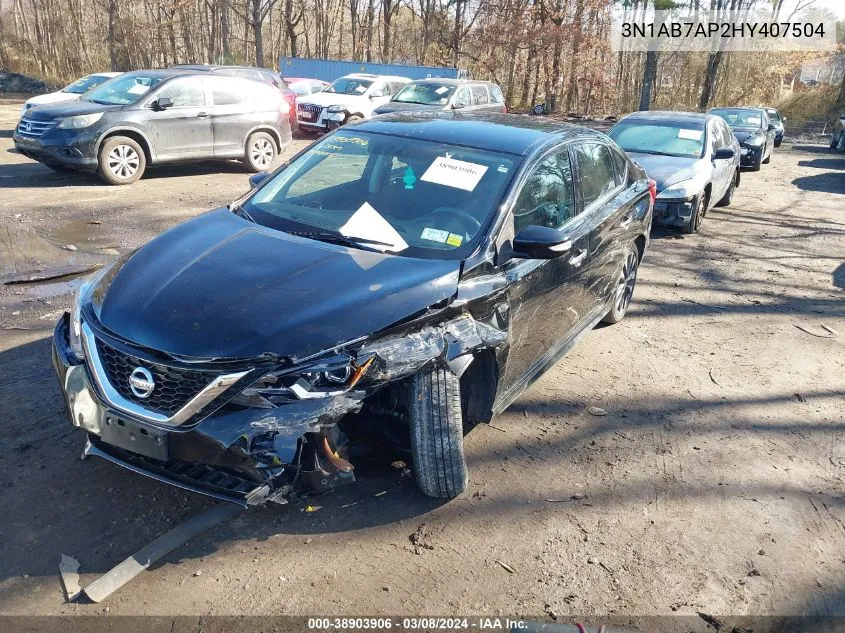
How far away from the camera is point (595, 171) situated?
4969 mm

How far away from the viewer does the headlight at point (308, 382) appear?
2.74 meters

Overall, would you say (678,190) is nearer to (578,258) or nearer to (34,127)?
(578,258)

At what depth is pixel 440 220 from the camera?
375 cm

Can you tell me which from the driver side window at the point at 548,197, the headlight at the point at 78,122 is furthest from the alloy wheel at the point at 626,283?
the headlight at the point at 78,122

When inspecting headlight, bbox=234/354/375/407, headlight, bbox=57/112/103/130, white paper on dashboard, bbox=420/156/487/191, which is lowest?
headlight, bbox=234/354/375/407

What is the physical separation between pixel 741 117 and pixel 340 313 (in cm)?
1906

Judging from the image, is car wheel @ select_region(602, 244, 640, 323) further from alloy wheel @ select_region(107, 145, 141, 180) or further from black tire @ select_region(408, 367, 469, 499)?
alloy wheel @ select_region(107, 145, 141, 180)

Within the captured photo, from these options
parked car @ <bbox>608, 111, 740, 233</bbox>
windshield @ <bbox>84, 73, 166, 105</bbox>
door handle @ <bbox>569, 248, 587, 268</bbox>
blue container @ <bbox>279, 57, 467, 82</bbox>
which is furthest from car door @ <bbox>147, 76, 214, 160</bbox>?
blue container @ <bbox>279, 57, 467, 82</bbox>

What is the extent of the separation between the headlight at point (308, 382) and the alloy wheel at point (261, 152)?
10408 mm

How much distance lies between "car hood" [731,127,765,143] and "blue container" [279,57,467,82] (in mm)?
13379

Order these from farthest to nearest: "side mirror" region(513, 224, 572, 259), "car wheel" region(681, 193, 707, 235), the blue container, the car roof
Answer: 1. the blue container
2. "car wheel" region(681, 193, 707, 235)
3. the car roof
4. "side mirror" region(513, 224, 572, 259)

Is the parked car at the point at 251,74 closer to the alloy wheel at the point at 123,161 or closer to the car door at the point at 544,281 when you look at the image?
the alloy wheel at the point at 123,161

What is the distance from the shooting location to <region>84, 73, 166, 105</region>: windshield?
10.9m

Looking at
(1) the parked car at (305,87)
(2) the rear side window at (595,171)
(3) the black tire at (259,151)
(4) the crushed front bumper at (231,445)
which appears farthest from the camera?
(1) the parked car at (305,87)
